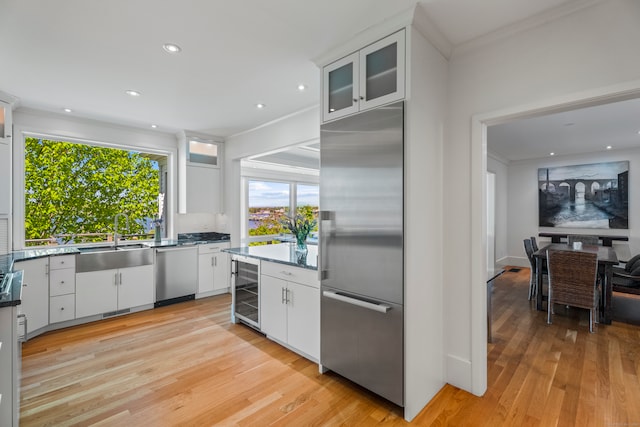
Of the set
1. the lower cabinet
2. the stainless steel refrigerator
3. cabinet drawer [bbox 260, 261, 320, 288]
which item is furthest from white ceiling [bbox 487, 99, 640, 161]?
the lower cabinet

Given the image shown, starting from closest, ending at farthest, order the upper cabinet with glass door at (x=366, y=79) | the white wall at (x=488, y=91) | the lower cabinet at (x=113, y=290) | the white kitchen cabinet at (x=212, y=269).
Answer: the white wall at (x=488, y=91) < the upper cabinet with glass door at (x=366, y=79) < the lower cabinet at (x=113, y=290) < the white kitchen cabinet at (x=212, y=269)

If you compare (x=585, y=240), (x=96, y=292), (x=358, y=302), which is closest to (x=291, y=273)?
(x=358, y=302)

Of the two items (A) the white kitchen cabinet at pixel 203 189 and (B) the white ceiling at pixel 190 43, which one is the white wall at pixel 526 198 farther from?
(A) the white kitchen cabinet at pixel 203 189

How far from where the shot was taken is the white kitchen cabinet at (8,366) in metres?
1.55

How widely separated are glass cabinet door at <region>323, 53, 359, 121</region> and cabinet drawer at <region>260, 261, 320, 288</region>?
136cm

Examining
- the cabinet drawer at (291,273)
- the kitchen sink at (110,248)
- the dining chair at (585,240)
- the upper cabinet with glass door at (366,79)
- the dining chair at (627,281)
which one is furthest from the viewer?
the dining chair at (585,240)

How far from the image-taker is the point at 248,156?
477 cm

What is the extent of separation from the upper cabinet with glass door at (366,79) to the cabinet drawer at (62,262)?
352 cm

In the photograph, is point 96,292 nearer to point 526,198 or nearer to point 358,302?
point 358,302

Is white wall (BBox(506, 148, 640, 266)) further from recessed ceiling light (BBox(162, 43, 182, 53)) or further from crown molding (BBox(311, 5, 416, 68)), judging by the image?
recessed ceiling light (BBox(162, 43, 182, 53))

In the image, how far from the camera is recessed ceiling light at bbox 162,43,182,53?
2.31 m

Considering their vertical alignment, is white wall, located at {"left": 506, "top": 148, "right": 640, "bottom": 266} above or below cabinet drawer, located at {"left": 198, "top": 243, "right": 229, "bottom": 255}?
above

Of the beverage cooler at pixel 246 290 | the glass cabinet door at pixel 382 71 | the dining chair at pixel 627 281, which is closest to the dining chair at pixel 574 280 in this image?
the dining chair at pixel 627 281

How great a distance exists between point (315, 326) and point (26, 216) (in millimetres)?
4035
